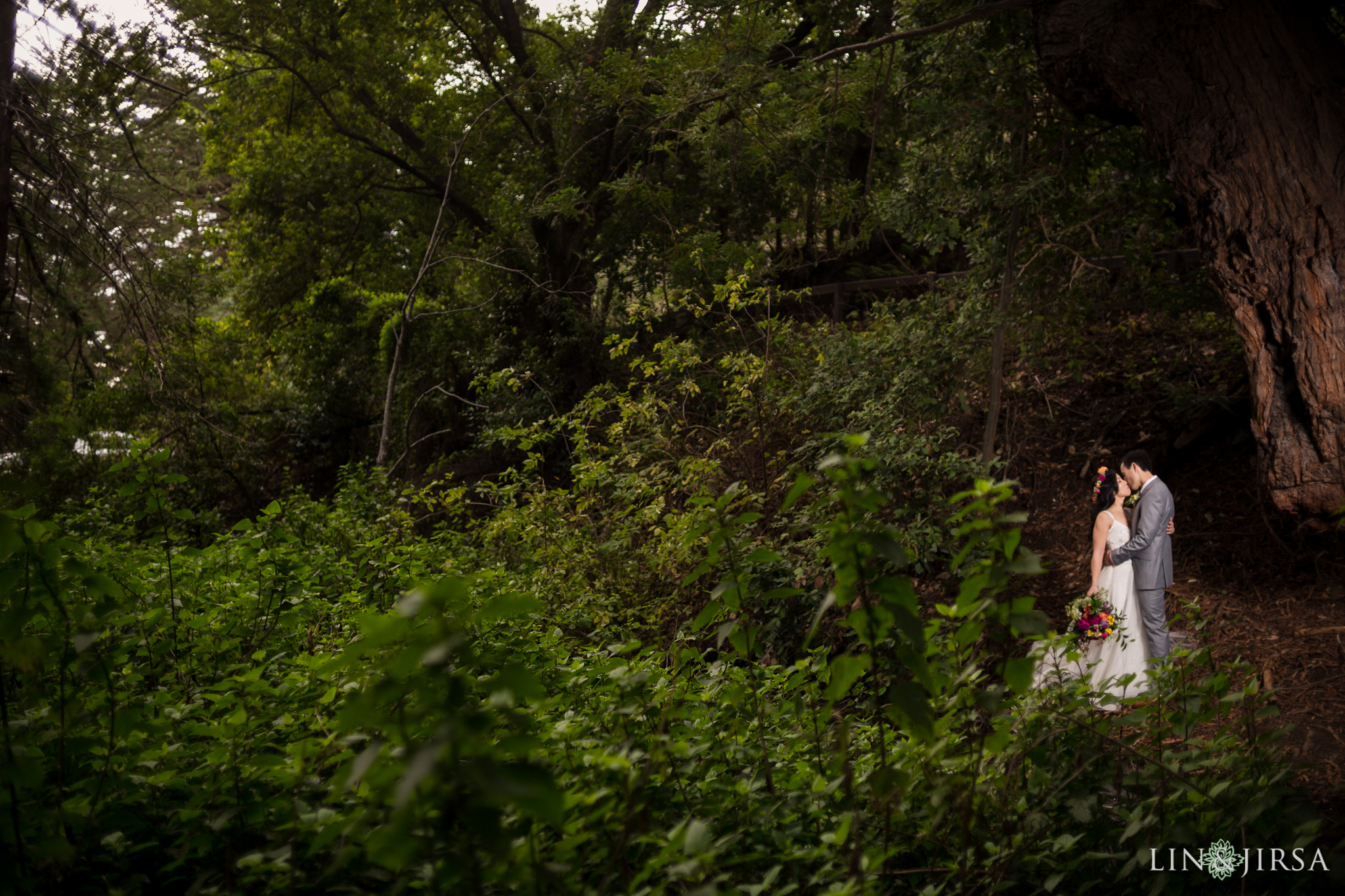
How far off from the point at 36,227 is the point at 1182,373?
34.9 ft

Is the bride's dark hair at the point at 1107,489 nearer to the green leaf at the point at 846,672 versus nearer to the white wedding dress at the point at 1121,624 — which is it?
the white wedding dress at the point at 1121,624

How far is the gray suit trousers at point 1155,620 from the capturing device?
6.10 meters

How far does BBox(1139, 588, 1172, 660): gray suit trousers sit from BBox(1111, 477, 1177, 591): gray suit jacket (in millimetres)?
63

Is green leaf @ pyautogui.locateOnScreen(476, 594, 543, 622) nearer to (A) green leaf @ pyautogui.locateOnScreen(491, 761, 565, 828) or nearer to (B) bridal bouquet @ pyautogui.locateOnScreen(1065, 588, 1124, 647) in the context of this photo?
(A) green leaf @ pyautogui.locateOnScreen(491, 761, 565, 828)

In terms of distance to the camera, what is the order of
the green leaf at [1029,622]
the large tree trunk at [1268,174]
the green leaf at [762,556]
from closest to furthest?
the green leaf at [1029,622]
the green leaf at [762,556]
the large tree trunk at [1268,174]

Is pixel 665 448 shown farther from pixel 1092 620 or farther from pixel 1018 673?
pixel 1018 673

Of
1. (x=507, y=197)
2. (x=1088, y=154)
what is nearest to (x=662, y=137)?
(x=507, y=197)

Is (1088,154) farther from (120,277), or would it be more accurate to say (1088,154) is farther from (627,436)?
(120,277)

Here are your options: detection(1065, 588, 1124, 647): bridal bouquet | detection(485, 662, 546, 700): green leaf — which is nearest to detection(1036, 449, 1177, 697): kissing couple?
detection(1065, 588, 1124, 647): bridal bouquet

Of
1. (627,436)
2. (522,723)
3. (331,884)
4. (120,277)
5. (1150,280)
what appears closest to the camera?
(522,723)

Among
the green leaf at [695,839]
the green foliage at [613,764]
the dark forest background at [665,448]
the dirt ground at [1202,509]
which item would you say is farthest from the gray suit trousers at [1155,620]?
the green leaf at [695,839]

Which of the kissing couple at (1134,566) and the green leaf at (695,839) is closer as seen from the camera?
the green leaf at (695,839)

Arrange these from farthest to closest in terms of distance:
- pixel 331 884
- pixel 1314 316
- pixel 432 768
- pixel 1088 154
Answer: pixel 1088 154 → pixel 1314 316 → pixel 331 884 → pixel 432 768

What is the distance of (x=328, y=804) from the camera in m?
2.02
